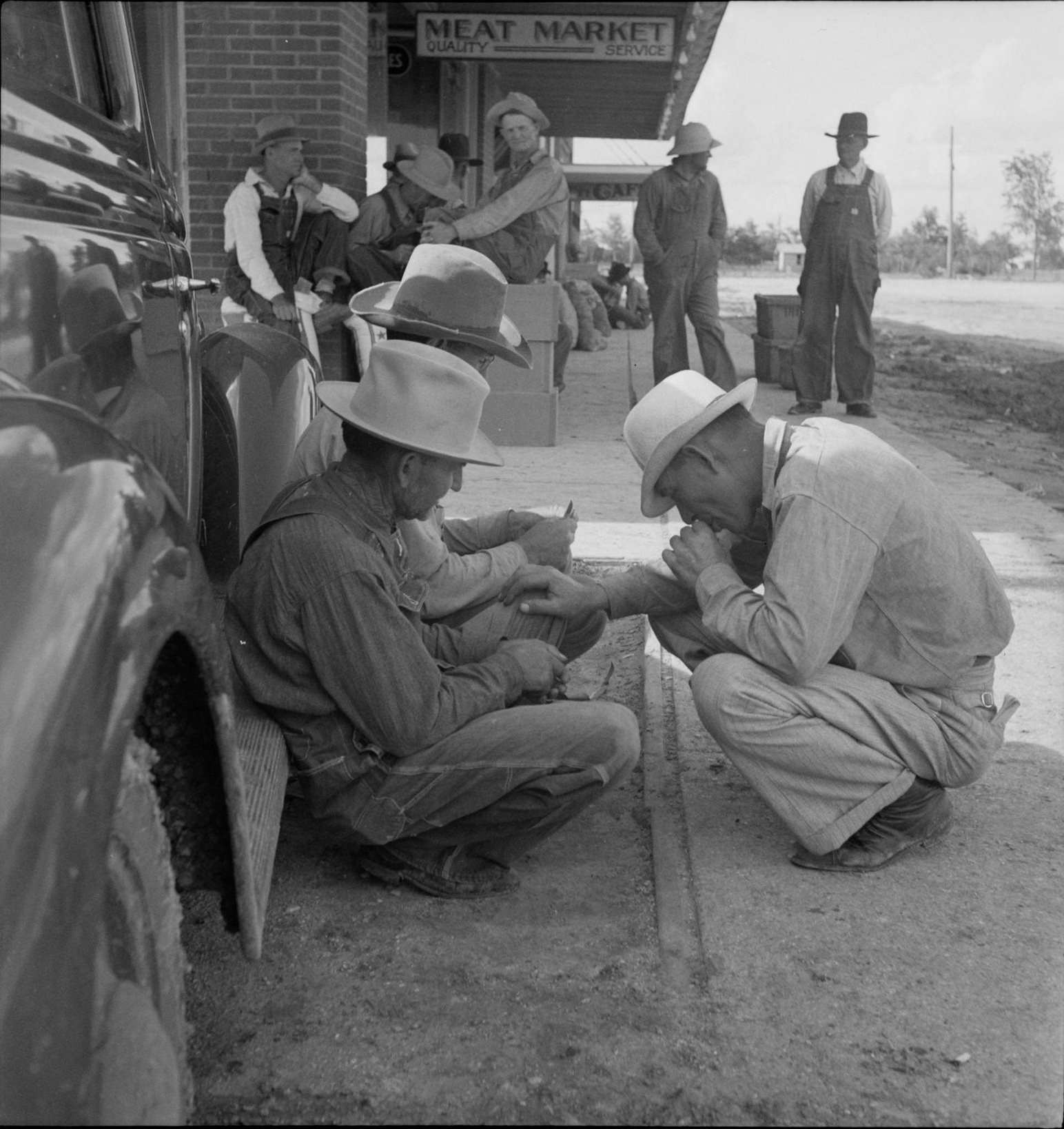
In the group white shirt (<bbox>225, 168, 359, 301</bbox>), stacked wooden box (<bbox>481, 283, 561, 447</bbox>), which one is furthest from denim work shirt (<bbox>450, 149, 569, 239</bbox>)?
white shirt (<bbox>225, 168, 359, 301</bbox>)

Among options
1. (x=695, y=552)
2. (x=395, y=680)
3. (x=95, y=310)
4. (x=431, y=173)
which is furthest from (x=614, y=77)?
(x=95, y=310)

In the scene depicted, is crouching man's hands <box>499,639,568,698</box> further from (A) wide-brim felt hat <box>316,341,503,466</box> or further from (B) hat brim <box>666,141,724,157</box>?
(B) hat brim <box>666,141,724,157</box>

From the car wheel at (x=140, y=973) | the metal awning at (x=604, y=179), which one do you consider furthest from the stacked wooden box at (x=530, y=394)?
the metal awning at (x=604, y=179)

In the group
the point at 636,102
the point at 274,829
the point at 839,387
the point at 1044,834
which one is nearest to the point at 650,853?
the point at 1044,834

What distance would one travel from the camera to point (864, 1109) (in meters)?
2.40

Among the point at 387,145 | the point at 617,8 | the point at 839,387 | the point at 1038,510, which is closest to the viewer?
the point at 1038,510

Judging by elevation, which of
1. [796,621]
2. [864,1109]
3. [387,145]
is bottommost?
[864,1109]

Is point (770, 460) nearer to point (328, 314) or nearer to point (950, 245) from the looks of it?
point (328, 314)

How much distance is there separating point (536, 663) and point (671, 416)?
2.18ft

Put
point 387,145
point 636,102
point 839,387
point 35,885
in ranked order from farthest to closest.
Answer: point 636,102 → point 387,145 → point 839,387 → point 35,885

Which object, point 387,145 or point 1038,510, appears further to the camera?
point 387,145

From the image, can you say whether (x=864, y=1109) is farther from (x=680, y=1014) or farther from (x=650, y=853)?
(x=650, y=853)

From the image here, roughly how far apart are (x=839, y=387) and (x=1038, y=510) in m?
4.01

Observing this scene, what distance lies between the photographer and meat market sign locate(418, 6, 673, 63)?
12.2 meters
